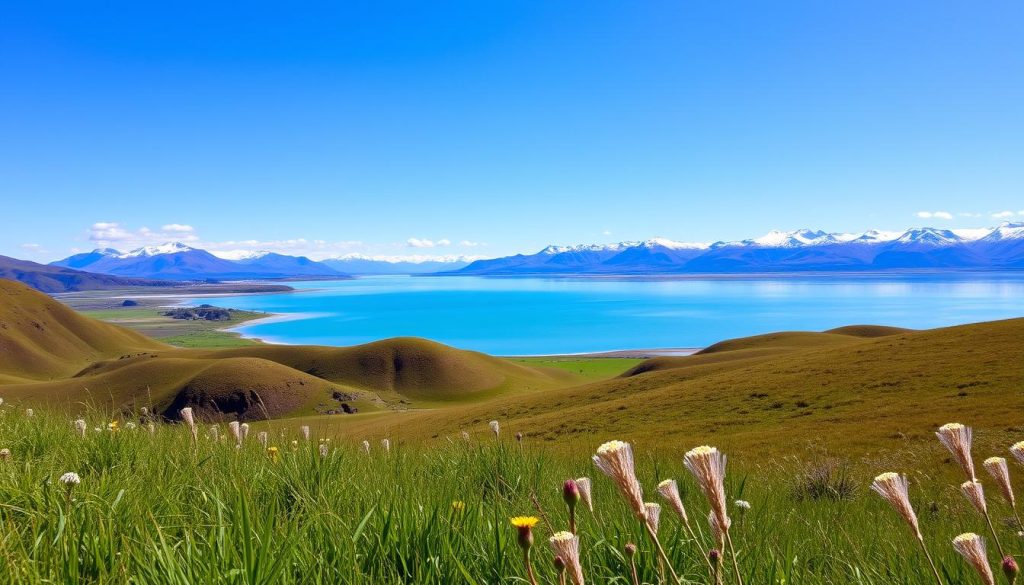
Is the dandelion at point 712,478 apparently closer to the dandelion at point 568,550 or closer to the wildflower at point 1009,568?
the dandelion at point 568,550

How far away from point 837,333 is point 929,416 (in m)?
68.4

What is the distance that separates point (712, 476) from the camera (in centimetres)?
152

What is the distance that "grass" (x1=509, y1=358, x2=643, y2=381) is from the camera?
4400 inches

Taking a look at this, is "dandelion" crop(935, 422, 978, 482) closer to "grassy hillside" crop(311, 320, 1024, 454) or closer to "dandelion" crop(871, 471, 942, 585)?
"dandelion" crop(871, 471, 942, 585)

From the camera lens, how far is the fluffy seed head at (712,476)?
4.89 ft

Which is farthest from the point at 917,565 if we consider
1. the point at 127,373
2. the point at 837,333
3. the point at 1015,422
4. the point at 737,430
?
the point at 127,373

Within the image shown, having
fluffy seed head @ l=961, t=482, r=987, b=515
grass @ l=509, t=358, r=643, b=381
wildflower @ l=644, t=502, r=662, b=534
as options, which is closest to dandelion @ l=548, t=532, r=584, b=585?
wildflower @ l=644, t=502, r=662, b=534

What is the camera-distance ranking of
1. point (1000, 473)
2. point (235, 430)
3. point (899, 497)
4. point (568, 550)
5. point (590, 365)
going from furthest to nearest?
1. point (590, 365)
2. point (235, 430)
3. point (1000, 473)
4. point (899, 497)
5. point (568, 550)

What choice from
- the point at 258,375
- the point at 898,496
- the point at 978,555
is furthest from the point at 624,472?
the point at 258,375

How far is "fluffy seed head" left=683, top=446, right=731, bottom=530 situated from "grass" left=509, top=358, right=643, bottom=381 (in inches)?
4143

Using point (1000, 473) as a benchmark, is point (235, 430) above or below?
below

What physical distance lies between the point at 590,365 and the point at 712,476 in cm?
12752

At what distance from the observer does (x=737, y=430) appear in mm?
28625

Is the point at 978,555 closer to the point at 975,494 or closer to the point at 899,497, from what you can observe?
the point at 899,497
